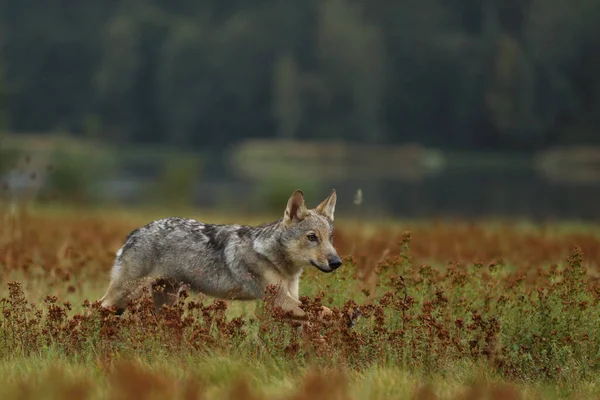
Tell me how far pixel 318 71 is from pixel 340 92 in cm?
679

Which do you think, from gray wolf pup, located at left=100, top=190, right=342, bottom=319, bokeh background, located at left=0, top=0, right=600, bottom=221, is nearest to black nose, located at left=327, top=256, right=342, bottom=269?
gray wolf pup, located at left=100, top=190, right=342, bottom=319

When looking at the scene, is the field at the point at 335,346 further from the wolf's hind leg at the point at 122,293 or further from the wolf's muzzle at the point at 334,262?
the wolf's hind leg at the point at 122,293

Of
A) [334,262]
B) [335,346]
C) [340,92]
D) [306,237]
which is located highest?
[340,92]

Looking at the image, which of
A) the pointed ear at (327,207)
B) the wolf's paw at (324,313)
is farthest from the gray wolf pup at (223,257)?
the wolf's paw at (324,313)

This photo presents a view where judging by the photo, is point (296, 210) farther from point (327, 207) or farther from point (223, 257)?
point (223, 257)

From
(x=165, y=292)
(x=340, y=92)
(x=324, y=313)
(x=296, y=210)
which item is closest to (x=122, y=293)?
(x=165, y=292)

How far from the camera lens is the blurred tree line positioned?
10506cm

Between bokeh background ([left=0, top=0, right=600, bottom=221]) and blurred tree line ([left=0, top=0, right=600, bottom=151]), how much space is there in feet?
0.68

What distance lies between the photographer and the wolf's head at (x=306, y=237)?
777 centimetres

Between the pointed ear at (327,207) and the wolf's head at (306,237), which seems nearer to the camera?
the wolf's head at (306,237)

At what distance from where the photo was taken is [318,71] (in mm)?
119188

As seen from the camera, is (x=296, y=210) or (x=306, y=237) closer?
(x=306, y=237)

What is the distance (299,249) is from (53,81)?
14824 cm

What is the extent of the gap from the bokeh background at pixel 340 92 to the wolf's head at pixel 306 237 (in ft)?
111
